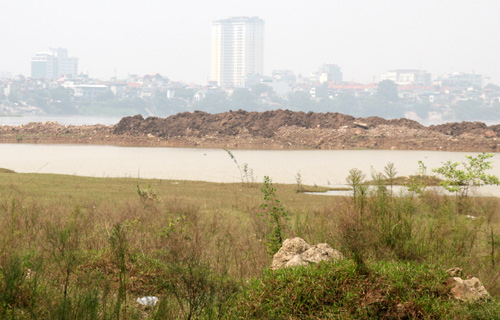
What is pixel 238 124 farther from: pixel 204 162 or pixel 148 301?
pixel 148 301

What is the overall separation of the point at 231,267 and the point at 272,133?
44.8 meters

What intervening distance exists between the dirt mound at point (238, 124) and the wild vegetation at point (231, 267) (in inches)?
1629

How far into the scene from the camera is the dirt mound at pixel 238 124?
175 feet

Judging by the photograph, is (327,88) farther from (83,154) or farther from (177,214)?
(177,214)

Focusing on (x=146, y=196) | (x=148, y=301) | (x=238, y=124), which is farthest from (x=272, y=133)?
(x=148, y=301)

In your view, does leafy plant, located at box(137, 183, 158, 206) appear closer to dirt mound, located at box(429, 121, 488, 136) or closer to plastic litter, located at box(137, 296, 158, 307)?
plastic litter, located at box(137, 296, 158, 307)

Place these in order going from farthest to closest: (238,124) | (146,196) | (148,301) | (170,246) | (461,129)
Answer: (238,124), (461,129), (146,196), (170,246), (148,301)

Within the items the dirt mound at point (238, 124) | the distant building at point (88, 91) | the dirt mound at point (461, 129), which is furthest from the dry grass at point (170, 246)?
the distant building at point (88, 91)

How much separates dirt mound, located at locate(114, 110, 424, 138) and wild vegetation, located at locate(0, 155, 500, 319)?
41383 millimetres

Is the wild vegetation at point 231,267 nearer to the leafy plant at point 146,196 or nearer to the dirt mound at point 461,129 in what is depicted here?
the leafy plant at point 146,196

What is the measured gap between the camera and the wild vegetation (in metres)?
5.27

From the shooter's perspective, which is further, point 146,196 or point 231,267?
point 146,196

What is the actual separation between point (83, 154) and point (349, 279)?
38.3 m

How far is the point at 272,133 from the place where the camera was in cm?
5234
